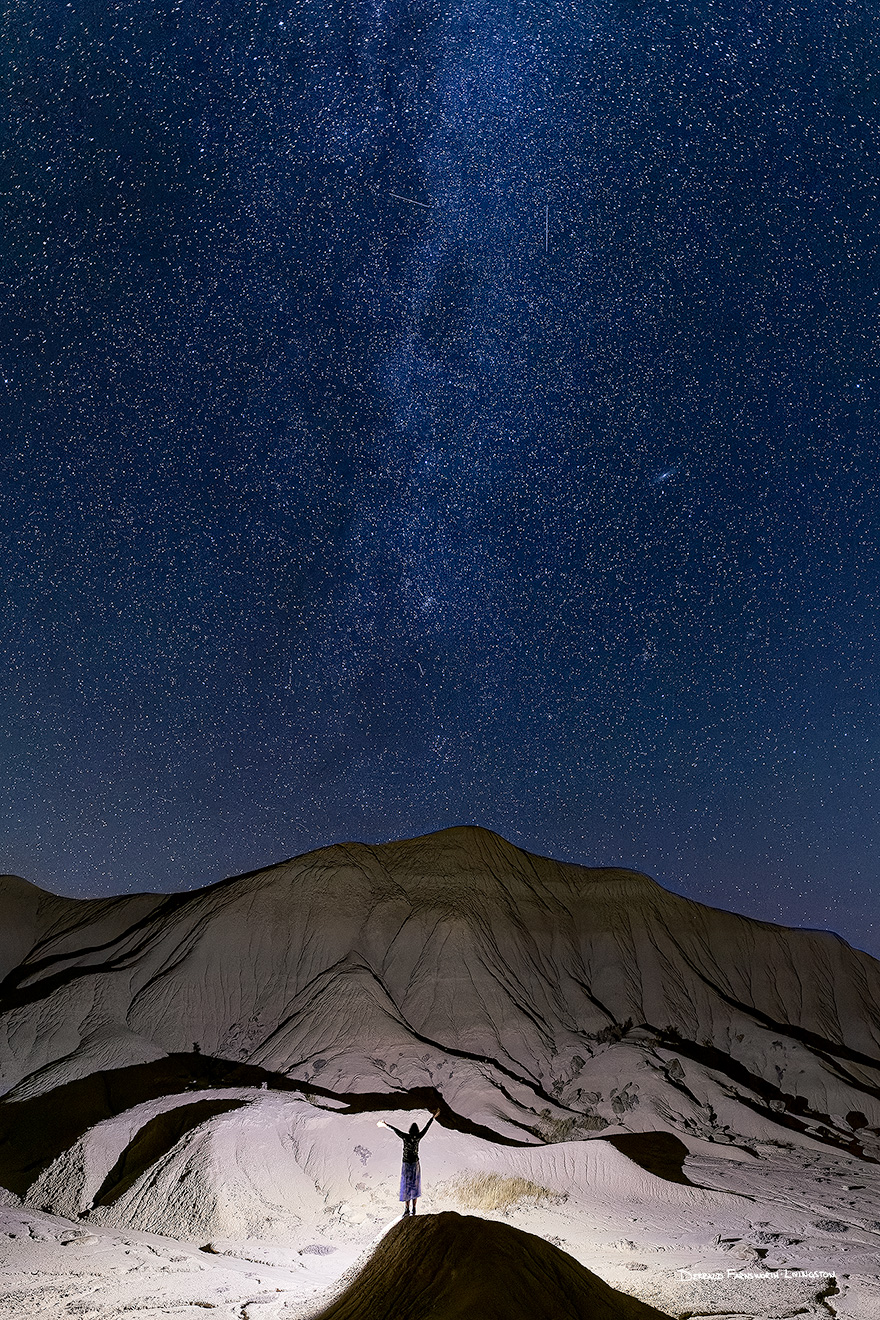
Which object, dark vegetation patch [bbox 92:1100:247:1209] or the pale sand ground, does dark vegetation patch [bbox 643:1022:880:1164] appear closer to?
the pale sand ground

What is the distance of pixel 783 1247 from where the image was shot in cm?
2398

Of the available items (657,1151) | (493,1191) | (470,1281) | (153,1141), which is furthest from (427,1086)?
(470,1281)

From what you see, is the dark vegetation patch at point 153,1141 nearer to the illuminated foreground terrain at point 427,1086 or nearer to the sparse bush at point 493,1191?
the illuminated foreground terrain at point 427,1086

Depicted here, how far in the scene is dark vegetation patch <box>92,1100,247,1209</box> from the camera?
87.3 feet

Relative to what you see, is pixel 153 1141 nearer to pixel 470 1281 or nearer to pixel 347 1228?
pixel 347 1228

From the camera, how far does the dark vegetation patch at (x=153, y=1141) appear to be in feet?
87.3

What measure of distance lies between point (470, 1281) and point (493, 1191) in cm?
1661

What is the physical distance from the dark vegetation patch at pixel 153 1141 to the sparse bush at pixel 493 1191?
857 cm

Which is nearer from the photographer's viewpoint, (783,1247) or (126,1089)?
(783,1247)

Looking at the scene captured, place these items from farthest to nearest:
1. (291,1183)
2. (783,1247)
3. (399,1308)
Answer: (291,1183) → (783,1247) → (399,1308)

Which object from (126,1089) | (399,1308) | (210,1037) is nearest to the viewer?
(399,1308)

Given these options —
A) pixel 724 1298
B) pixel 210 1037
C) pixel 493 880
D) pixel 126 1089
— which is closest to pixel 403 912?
pixel 493 880

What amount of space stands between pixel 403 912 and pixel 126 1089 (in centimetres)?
3593

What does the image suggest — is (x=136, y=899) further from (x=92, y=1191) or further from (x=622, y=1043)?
(x=92, y=1191)
